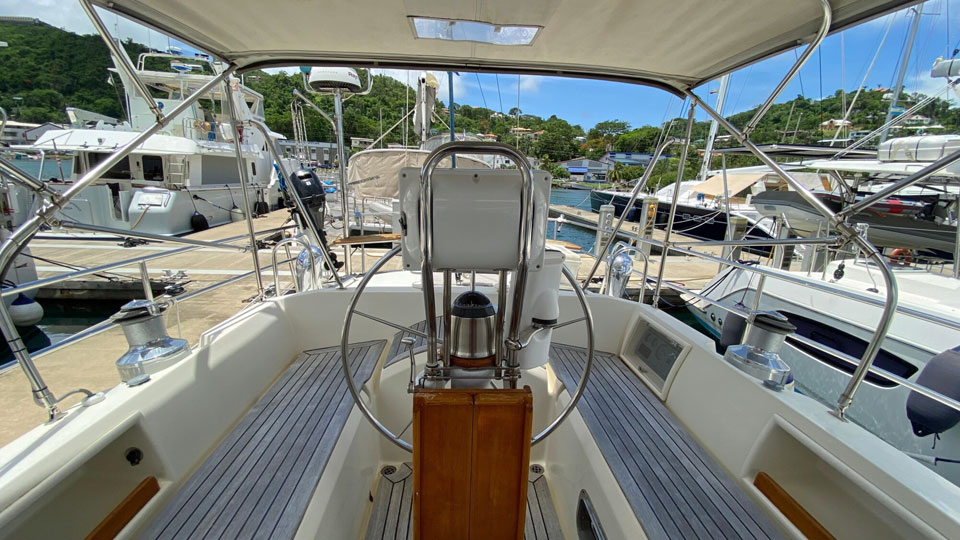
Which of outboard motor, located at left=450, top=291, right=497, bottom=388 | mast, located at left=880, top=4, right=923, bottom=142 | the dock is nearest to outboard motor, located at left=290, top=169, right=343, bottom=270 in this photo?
the dock

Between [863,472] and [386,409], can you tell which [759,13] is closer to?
[863,472]

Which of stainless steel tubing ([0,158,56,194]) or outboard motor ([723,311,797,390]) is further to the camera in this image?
outboard motor ([723,311,797,390])

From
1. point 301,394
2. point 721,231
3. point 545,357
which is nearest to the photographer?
point 545,357

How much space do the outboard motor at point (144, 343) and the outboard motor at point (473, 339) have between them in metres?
1.08

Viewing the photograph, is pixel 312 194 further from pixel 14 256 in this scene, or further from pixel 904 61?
pixel 904 61

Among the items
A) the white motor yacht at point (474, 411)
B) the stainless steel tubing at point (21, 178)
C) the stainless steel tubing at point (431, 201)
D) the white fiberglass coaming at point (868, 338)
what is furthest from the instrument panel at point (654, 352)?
the stainless steel tubing at point (21, 178)

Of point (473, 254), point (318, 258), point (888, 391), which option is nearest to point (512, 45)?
point (473, 254)

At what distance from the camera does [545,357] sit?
4.86 feet

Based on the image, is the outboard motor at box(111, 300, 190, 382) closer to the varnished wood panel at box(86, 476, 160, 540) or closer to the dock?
the varnished wood panel at box(86, 476, 160, 540)

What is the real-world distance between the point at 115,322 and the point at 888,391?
469cm

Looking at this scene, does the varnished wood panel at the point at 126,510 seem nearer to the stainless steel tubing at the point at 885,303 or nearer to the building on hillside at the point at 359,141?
the stainless steel tubing at the point at 885,303

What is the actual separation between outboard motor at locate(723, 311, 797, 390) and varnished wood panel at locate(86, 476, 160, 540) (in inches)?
83.9

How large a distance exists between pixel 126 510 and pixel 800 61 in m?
2.50

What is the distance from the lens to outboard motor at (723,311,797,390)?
57.0 inches
